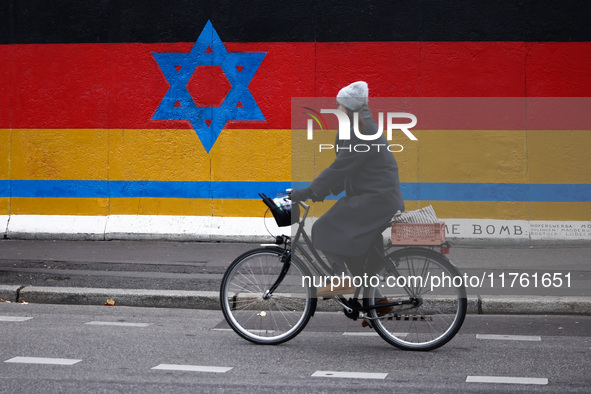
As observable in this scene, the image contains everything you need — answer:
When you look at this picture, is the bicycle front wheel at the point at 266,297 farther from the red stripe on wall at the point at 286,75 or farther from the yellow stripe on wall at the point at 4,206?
the yellow stripe on wall at the point at 4,206

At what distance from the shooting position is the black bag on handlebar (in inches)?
253

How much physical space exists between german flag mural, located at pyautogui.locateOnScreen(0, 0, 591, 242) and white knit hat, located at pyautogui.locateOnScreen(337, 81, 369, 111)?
5.78 meters

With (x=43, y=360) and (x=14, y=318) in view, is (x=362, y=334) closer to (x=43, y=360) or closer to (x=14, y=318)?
(x=43, y=360)

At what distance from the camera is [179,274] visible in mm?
9625

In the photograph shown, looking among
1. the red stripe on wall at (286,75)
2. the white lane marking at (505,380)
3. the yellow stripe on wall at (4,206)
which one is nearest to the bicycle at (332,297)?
the white lane marking at (505,380)

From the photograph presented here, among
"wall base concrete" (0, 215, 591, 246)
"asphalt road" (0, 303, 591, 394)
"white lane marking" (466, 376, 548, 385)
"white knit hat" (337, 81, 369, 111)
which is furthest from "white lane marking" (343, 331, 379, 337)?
"wall base concrete" (0, 215, 591, 246)

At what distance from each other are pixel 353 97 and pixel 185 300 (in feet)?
9.90

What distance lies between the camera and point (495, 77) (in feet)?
39.3

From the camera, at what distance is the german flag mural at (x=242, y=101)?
39.1 ft

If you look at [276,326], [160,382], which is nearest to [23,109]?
[276,326]

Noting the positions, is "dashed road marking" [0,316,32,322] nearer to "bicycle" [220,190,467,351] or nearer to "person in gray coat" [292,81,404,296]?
"bicycle" [220,190,467,351]

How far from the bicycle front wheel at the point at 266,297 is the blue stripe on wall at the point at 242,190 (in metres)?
5.72

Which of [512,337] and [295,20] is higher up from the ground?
[295,20]

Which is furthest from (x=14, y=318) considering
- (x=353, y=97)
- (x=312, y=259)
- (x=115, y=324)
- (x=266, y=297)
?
(x=353, y=97)
